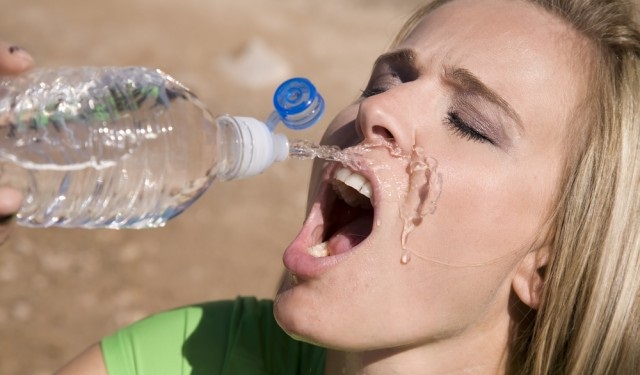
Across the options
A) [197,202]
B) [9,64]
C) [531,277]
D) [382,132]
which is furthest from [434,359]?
[197,202]

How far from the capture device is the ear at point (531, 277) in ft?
8.65

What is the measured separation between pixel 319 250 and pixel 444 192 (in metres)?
0.38

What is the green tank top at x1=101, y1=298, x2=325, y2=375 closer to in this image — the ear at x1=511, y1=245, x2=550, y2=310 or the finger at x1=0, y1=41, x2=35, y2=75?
the ear at x1=511, y1=245, x2=550, y2=310

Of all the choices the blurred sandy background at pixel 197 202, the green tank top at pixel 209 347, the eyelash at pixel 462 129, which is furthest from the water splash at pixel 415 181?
the blurred sandy background at pixel 197 202

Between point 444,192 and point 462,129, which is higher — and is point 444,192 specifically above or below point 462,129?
below

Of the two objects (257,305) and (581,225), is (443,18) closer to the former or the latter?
(581,225)

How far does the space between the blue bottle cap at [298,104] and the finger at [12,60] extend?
78 centimetres

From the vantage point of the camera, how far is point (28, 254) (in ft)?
Answer: 16.9

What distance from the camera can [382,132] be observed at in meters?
2.47

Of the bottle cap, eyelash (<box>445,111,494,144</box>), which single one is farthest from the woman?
the bottle cap

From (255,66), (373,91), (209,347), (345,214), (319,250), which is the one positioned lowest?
(209,347)

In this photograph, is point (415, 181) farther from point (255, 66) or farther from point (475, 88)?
point (255, 66)

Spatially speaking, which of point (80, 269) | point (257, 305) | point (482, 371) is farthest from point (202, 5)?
point (482, 371)

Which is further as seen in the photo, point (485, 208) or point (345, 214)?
point (345, 214)
